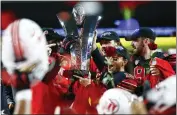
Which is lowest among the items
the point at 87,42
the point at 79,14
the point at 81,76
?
the point at 81,76

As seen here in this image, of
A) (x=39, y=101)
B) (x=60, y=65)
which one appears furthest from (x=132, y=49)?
(x=39, y=101)

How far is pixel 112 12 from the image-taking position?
6.43 meters

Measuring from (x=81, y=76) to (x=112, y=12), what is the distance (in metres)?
3.42

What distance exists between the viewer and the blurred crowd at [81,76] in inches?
86.4

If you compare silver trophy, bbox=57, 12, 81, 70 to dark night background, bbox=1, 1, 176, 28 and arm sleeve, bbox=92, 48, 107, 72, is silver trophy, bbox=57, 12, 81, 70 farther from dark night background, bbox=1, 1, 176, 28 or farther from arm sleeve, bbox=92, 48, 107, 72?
dark night background, bbox=1, 1, 176, 28

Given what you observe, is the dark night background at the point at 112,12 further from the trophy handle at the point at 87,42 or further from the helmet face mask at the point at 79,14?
the trophy handle at the point at 87,42

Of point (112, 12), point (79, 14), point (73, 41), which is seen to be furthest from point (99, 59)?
point (112, 12)

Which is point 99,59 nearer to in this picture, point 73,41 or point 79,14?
point 73,41

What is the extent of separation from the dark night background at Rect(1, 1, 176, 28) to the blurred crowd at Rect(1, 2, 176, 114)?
7.75 feet

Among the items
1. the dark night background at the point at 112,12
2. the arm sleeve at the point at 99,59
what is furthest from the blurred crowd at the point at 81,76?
the dark night background at the point at 112,12

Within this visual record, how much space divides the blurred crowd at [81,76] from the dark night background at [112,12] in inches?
93.0

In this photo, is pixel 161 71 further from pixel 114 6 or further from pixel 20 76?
pixel 114 6

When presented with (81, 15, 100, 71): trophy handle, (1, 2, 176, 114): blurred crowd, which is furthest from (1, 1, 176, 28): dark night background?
(81, 15, 100, 71): trophy handle

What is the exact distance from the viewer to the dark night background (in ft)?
19.6
